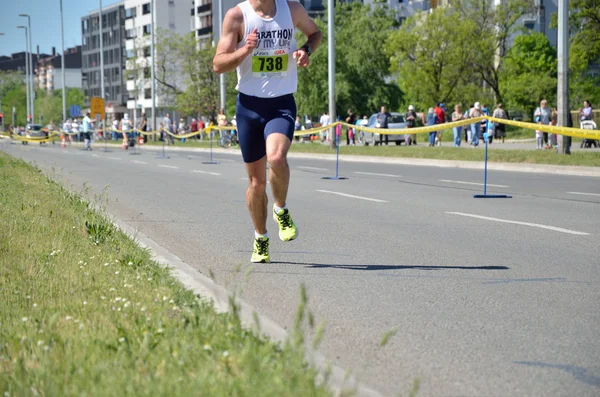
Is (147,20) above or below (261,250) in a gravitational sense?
above

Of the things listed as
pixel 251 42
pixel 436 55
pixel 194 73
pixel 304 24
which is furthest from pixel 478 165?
pixel 194 73

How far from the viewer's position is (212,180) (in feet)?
68.8

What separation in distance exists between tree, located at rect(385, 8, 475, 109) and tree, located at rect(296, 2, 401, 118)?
33.3 ft

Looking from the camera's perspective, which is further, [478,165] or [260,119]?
[478,165]

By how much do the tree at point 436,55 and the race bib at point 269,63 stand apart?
61958 millimetres

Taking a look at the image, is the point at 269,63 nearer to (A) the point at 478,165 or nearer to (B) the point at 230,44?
(B) the point at 230,44

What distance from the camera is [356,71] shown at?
8556cm

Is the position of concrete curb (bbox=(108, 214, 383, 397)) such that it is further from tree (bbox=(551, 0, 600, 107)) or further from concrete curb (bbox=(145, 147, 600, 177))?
tree (bbox=(551, 0, 600, 107))

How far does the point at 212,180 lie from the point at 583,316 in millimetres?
15392

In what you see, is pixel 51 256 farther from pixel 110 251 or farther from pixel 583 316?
pixel 583 316

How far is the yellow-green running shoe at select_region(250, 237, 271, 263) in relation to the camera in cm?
823

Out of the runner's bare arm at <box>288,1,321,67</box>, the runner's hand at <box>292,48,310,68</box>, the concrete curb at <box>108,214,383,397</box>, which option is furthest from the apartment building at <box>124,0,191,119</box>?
the runner's hand at <box>292,48,310,68</box>

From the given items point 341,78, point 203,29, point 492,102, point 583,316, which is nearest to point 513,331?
point 583,316

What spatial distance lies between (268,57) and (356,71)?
257 ft
